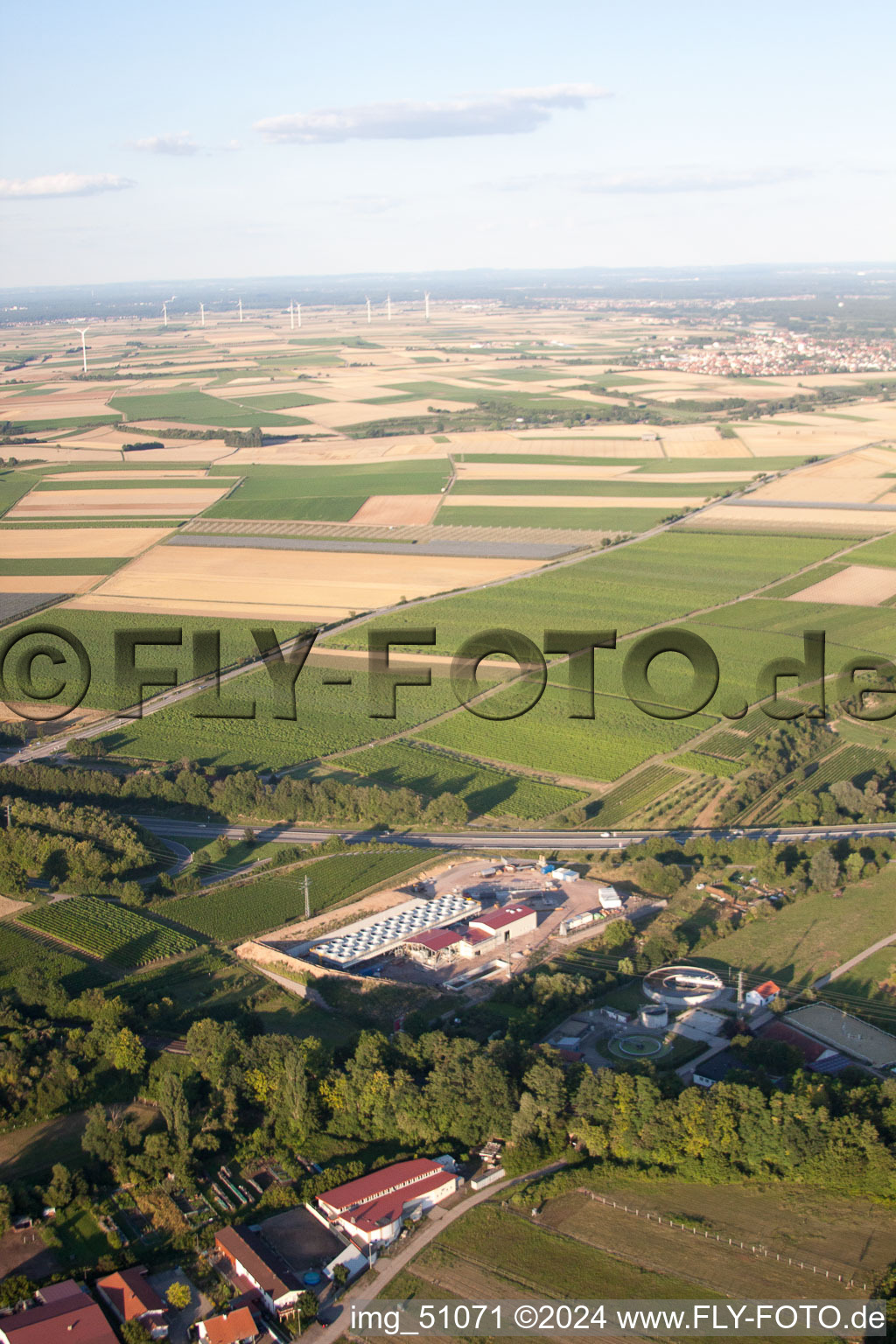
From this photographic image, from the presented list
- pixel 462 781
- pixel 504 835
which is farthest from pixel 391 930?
pixel 462 781

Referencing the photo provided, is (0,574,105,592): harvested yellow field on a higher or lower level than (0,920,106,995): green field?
higher

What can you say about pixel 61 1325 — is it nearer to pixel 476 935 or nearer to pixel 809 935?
pixel 476 935

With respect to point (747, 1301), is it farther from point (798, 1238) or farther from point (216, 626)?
point (216, 626)

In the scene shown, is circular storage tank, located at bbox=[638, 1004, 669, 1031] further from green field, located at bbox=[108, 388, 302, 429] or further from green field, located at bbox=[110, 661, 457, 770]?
green field, located at bbox=[108, 388, 302, 429]

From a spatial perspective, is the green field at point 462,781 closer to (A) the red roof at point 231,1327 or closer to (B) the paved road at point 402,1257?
(B) the paved road at point 402,1257

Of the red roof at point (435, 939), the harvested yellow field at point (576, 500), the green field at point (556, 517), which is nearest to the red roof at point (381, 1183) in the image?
the red roof at point (435, 939)

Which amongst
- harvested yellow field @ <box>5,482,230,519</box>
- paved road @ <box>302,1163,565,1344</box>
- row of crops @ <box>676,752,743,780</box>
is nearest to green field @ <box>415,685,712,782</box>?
row of crops @ <box>676,752,743,780</box>
